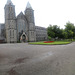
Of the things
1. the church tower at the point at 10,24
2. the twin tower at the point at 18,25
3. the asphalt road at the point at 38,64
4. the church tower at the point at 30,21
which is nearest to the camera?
the asphalt road at the point at 38,64

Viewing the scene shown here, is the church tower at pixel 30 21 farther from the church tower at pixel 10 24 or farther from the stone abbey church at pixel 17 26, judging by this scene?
the church tower at pixel 10 24

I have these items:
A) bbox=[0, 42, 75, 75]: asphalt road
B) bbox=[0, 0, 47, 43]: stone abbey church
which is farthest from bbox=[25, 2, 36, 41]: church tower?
bbox=[0, 42, 75, 75]: asphalt road

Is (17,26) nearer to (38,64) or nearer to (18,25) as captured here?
(18,25)

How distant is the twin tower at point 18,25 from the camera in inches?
1682

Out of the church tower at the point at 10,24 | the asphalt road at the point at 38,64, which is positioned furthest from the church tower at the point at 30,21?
the asphalt road at the point at 38,64

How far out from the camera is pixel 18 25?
4556cm

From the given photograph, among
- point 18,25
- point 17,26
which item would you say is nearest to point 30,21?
point 18,25

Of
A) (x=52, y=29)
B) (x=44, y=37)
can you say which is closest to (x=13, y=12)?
(x=52, y=29)

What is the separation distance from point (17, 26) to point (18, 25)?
923mm

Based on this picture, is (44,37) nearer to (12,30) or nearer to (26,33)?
(26,33)

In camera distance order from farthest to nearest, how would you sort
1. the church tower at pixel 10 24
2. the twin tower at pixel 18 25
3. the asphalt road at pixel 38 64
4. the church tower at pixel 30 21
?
1. the church tower at pixel 30 21
2. the twin tower at pixel 18 25
3. the church tower at pixel 10 24
4. the asphalt road at pixel 38 64

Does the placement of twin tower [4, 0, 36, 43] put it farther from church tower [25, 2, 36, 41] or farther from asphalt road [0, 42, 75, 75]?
asphalt road [0, 42, 75, 75]

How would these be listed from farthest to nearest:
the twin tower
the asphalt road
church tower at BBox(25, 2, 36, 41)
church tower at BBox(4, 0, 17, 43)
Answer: church tower at BBox(25, 2, 36, 41) → the twin tower → church tower at BBox(4, 0, 17, 43) → the asphalt road

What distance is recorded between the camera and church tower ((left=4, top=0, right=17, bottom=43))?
42325mm
